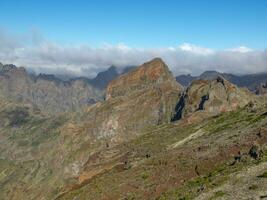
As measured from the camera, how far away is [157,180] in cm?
A: 9819

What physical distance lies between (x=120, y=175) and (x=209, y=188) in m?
55.7

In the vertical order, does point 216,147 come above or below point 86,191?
above

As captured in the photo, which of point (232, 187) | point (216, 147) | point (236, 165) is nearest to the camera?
point (232, 187)

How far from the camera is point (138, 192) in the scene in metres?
95.6

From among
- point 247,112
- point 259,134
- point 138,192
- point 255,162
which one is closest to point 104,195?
point 138,192

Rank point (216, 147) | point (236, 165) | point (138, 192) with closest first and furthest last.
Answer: point (236, 165)
point (138, 192)
point (216, 147)

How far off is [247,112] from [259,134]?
60.7 m

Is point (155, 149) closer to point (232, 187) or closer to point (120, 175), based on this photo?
point (120, 175)

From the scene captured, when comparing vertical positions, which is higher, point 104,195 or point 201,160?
point 201,160

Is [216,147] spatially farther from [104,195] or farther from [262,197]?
[262,197]

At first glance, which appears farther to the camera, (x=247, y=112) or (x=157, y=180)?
(x=247, y=112)

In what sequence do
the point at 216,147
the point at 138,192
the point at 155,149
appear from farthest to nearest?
the point at 155,149, the point at 216,147, the point at 138,192

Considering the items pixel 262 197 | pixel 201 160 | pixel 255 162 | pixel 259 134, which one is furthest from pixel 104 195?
pixel 262 197

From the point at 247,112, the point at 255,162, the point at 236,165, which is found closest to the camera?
the point at 255,162
